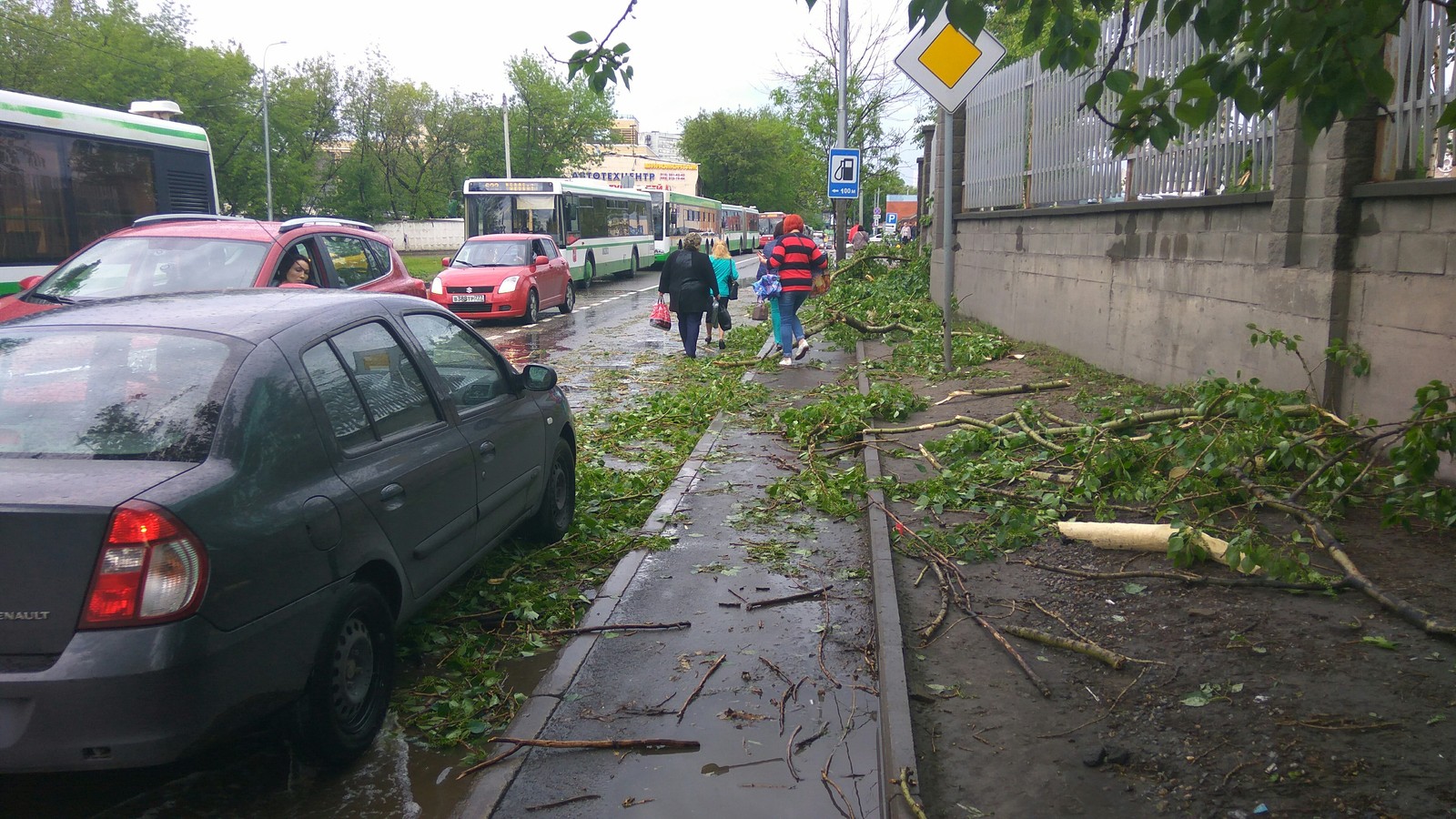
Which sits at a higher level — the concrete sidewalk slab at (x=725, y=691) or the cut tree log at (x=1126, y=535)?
the cut tree log at (x=1126, y=535)

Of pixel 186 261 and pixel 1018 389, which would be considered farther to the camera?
pixel 1018 389

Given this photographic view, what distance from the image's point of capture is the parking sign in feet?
74.9

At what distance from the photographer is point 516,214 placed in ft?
95.3

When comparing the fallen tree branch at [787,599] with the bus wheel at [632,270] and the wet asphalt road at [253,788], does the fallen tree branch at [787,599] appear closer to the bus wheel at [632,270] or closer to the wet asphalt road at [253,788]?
the wet asphalt road at [253,788]

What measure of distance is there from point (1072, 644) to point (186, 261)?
7.57m

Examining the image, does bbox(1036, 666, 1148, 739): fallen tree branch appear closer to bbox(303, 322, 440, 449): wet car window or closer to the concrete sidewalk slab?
the concrete sidewalk slab

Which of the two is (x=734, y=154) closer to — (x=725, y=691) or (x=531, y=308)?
(x=531, y=308)

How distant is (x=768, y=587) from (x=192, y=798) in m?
2.91

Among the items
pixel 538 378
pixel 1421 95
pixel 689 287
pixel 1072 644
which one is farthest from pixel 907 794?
pixel 689 287

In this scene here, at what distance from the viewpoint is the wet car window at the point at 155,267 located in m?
8.59

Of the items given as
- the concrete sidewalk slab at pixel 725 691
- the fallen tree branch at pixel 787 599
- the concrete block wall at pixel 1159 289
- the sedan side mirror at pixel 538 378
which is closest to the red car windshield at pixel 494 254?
the concrete block wall at pixel 1159 289

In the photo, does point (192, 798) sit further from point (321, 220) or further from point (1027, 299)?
point (1027, 299)

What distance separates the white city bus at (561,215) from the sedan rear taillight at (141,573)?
26.1 meters

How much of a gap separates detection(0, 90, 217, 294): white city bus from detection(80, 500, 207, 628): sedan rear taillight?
35.6 ft
